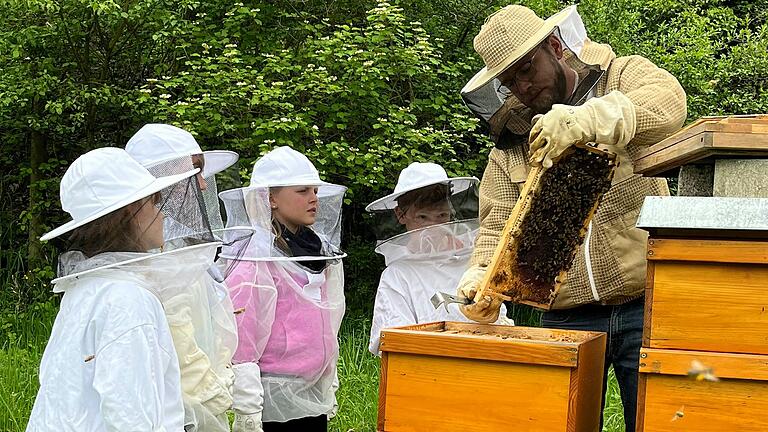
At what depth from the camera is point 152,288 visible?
2.52 m

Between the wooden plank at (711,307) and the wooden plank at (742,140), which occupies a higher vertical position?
the wooden plank at (742,140)

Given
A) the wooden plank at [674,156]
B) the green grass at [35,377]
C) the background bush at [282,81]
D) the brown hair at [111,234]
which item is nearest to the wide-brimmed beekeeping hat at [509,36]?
the wooden plank at [674,156]

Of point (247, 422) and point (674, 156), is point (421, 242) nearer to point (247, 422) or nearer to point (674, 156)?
point (247, 422)

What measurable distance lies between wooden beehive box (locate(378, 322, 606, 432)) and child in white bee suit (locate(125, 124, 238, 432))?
0.74 metres

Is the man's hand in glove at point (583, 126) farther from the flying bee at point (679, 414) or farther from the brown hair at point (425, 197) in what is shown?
the brown hair at point (425, 197)

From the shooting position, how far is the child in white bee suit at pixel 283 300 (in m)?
3.53

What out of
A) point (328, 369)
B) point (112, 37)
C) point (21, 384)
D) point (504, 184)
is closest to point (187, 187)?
point (504, 184)

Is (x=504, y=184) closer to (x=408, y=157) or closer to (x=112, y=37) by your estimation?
(x=408, y=157)

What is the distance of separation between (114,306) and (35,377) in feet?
11.2

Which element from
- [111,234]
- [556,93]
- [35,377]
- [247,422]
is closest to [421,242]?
[247,422]

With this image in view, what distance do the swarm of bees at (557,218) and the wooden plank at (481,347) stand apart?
0.43 metres

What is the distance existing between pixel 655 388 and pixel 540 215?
0.79m

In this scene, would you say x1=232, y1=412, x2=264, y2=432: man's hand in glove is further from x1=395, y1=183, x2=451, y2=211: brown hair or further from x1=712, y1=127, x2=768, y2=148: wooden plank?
x1=712, y1=127, x2=768, y2=148: wooden plank

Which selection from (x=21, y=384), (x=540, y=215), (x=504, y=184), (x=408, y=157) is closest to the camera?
(x=540, y=215)
